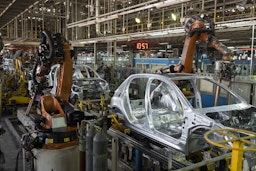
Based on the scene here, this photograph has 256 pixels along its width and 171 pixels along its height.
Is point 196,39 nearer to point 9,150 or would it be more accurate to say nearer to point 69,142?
point 69,142

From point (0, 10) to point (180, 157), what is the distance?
241 inches

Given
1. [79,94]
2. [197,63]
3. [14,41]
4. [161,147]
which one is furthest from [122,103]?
[14,41]

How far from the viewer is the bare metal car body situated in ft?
12.4

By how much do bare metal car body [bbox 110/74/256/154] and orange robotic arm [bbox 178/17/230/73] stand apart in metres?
0.80

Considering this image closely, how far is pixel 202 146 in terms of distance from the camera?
12.8 feet

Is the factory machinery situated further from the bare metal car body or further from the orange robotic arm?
the orange robotic arm

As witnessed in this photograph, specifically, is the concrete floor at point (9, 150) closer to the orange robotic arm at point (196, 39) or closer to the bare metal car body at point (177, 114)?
the bare metal car body at point (177, 114)

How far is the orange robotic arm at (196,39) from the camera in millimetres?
5656

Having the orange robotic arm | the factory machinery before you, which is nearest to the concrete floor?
the factory machinery

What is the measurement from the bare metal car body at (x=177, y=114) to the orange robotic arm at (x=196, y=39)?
0.80 metres

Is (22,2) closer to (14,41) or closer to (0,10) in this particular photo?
(0,10)

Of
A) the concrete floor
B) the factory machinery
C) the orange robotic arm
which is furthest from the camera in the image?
the orange robotic arm

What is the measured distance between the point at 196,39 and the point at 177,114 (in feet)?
6.60

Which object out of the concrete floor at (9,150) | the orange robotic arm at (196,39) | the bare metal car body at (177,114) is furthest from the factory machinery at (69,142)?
the orange robotic arm at (196,39)
